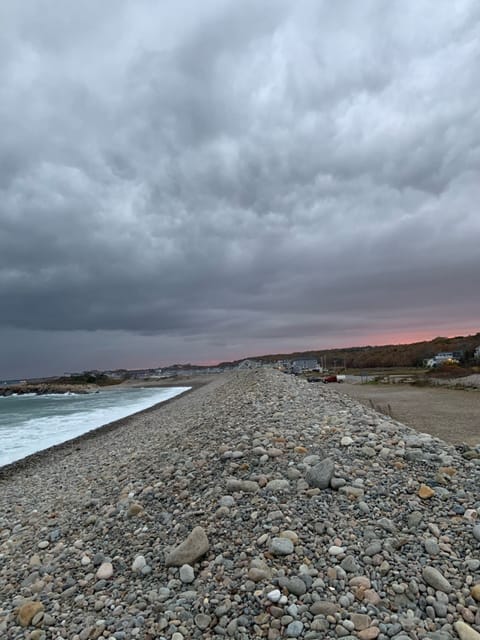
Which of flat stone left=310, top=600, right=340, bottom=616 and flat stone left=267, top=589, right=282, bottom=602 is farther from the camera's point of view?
flat stone left=267, top=589, right=282, bottom=602

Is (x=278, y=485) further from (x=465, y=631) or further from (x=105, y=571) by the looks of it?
(x=465, y=631)

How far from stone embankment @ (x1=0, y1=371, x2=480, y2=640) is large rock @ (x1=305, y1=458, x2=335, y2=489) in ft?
0.08

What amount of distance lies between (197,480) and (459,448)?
3777 millimetres

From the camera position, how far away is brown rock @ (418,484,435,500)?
4102 mm

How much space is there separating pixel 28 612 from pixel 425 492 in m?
3.98

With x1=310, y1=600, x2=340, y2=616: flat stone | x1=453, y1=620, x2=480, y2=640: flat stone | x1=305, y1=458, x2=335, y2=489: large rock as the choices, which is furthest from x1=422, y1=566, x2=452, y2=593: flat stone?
x1=305, y1=458, x2=335, y2=489: large rock

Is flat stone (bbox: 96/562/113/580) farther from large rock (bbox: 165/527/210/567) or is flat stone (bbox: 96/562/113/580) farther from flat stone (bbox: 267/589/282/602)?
flat stone (bbox: 267/589/282/602)

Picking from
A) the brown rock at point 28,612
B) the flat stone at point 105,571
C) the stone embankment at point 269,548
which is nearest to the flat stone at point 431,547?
the stone embankment at point 269,548

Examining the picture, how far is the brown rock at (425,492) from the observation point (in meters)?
4.10

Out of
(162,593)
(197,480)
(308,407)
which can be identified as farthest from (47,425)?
(162,593)

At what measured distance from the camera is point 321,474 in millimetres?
4523

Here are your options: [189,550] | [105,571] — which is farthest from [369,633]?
[105,571]

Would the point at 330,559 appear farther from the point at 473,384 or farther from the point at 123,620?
the point at 473,384

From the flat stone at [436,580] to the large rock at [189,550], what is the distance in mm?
1912
